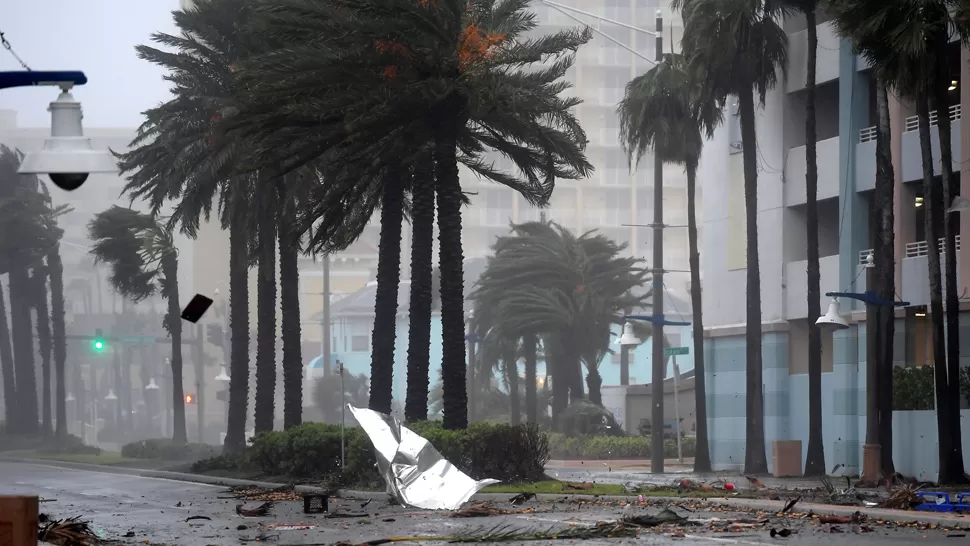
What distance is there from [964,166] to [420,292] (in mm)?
12083

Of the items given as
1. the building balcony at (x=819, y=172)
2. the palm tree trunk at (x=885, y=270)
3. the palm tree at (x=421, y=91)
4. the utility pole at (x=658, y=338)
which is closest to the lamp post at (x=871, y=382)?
the palm tree trunk at (x=885, y=270)

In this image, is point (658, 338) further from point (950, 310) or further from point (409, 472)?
point (409, 472)

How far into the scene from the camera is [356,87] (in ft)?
92.9

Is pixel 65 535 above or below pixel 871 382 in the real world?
below

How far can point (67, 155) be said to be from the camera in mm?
11688

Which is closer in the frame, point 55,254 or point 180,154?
point 180,154

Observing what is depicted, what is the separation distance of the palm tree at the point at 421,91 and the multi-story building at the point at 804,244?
8580 millimetres

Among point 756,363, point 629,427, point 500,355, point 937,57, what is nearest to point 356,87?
point 937,57

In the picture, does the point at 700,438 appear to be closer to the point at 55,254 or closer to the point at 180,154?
the point at 180,154

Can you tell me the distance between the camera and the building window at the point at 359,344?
132375 mm

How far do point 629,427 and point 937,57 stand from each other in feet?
137

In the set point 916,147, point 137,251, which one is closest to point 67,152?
point 916,147

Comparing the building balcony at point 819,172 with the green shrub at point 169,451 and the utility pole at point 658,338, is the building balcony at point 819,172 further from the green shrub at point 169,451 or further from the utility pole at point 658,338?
the green shrub at point 169,451

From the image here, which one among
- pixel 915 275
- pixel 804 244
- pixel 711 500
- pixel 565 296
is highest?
pixel 804 244
